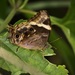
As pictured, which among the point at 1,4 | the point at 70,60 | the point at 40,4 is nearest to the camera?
the point at 70,60

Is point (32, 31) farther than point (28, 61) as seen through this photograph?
Yes

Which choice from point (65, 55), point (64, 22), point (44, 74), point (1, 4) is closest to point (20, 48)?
point (44, 74)

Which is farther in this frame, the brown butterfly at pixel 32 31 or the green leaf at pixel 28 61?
the brown butterfly at pixel 32 31

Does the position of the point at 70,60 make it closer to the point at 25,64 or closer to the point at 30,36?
the point at 30,36

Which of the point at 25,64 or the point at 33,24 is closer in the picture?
the point at 25,64

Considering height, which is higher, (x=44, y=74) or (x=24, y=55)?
(x=24, y=55)

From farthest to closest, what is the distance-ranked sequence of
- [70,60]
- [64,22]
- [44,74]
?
[70,60] < [64,22] < [44,74]
